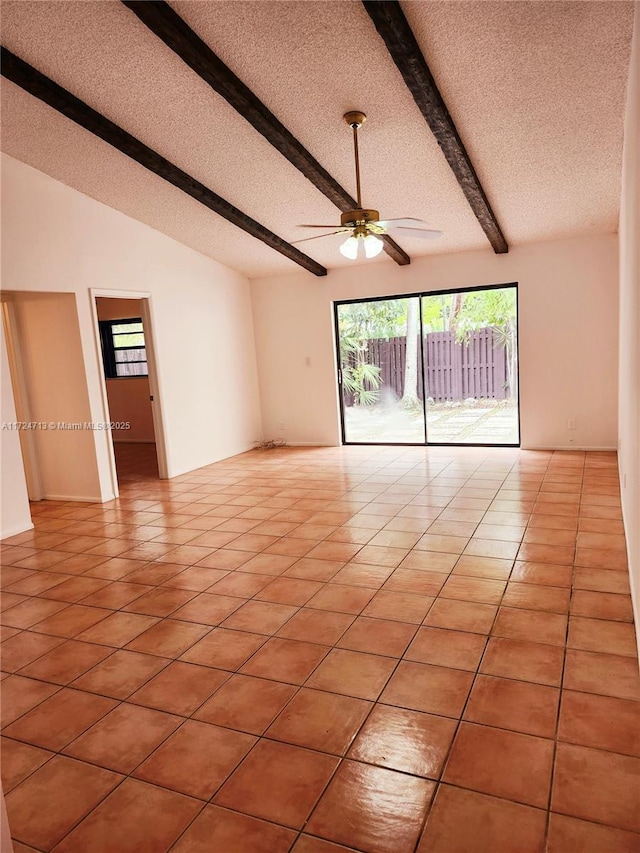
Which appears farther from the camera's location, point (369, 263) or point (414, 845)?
point (369, 263)

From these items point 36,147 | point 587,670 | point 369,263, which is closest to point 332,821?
point 587,670

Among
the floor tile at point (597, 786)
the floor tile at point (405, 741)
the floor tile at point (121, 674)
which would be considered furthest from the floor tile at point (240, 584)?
the floor tile at point (597, 786)

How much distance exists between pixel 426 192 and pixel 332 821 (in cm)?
482

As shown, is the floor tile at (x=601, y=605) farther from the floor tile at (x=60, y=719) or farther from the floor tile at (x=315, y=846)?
the floor tile at (x=60, y=719)

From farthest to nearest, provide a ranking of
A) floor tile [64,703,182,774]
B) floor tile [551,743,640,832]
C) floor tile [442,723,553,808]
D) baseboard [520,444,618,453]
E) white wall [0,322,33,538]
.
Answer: baseboard [520,444,618,453], white wall [0,322,33,538], floor tile [64,703,182,774], floor tile [442,723,553,808], floor tile [551,743,640,832]

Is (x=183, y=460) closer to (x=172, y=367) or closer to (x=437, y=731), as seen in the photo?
(x=172, y=367)

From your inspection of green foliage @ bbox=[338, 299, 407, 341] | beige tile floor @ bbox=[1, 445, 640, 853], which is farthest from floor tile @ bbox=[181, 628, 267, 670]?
green foliage @ bbox=[338, 299, 407, 341]

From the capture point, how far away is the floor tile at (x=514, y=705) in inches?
78.5

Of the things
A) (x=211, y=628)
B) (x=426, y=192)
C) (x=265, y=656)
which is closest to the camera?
(x=265, y=656)

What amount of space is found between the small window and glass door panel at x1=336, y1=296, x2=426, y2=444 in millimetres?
3102

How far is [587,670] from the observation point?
229cm

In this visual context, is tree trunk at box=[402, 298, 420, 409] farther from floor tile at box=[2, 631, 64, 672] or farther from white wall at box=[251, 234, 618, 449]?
floor tile at box=[2, 631, 64, 672]

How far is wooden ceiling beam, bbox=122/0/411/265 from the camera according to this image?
9.90ft

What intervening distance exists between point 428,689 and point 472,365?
525cm
